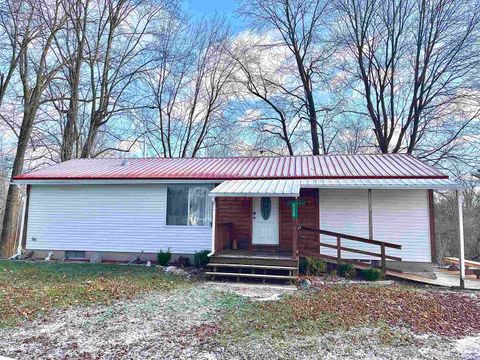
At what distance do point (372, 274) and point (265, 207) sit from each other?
3933mm

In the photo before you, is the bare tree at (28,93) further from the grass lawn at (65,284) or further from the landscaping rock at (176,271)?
the landscaping rock at (176,271)

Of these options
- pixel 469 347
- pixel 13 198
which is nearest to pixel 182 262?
pixel 469 347

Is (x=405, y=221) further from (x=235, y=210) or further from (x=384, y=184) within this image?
(x=235, y=210)

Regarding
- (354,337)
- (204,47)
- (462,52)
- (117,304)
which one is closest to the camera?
(354,337)

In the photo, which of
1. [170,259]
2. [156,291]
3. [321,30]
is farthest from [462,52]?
[156,291]

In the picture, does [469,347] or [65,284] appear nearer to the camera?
[469,347]

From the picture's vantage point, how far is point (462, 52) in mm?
16969

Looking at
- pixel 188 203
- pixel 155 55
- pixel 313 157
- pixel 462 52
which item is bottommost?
pixel 188 203

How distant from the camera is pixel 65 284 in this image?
307 inches

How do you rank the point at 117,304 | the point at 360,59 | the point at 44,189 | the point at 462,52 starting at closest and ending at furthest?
the point at 117,304, the point at 44,189, the point at 462,52, the point at 360,59

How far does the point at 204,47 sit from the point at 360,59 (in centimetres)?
1081

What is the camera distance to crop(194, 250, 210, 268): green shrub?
33.5 feet

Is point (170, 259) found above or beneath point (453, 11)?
beneath

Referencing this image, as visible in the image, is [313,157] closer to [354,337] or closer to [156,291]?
[156,291]
